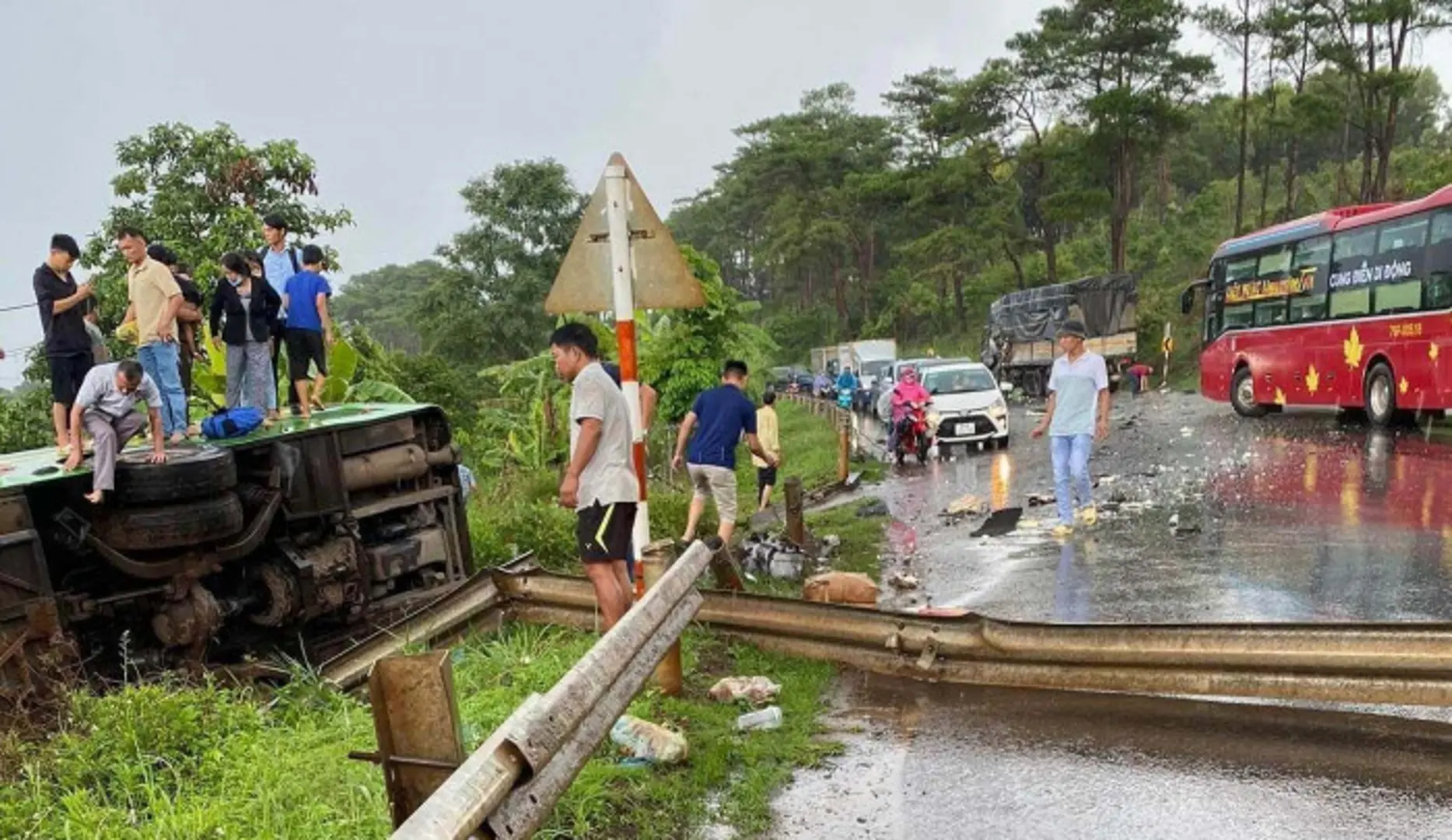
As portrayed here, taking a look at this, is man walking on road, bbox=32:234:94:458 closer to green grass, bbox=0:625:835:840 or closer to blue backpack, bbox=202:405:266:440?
blue backpack, bbox=202:405:266:440

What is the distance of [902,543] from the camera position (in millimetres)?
11234

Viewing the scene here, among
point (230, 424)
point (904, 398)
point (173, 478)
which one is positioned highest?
point (230, 424)

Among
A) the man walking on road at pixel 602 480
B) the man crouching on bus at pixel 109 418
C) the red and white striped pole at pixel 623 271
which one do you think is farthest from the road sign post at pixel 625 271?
the man crouching on bus at pixel 109 418

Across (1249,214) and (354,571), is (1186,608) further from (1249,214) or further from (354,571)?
(1249,214)

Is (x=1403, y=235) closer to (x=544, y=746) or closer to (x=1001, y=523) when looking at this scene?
(x=1001, y=523)

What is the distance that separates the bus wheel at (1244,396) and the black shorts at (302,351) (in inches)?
690

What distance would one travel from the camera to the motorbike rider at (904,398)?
63.8 feet

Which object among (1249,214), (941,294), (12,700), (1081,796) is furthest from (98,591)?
(941,294)

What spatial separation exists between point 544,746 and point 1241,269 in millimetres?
20513

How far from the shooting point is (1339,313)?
17016mm

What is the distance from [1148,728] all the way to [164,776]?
4230 mm

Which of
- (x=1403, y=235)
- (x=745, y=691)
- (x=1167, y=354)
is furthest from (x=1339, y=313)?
(x=1167, y=354)

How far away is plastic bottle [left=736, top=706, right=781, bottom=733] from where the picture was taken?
17.0 ft

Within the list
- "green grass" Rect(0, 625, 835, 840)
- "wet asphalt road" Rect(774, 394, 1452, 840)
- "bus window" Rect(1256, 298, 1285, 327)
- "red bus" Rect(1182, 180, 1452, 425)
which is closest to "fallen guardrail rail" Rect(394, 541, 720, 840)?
"green grass" Rect(0, 625, 835, 840)
